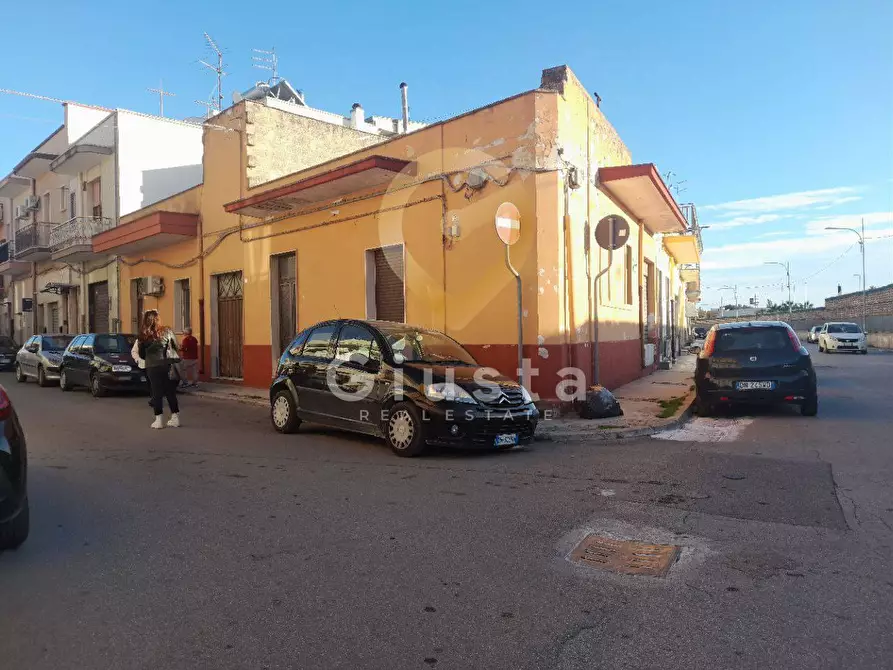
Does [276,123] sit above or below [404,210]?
above

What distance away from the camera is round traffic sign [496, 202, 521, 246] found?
10095 millimetres

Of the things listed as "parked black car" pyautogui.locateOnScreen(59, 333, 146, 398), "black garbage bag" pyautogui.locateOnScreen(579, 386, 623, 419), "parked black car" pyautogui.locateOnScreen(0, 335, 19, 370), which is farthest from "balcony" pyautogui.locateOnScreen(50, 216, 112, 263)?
"black garbage bag" pyautogui.locateOnScreen(579, 386, 623, 419)

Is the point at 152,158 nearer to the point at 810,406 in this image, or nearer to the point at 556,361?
the point at 556,361

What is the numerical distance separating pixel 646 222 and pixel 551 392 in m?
8.57

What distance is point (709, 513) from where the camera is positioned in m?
5.07

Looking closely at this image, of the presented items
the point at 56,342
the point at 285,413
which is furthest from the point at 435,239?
the point at 56,342

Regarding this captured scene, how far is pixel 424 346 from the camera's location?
27.6 ft

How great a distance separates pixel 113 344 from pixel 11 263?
65.5 ft

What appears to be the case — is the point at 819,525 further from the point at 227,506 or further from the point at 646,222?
the point at 646,222

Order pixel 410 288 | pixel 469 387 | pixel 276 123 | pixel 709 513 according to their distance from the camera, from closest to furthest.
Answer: pixel 709 513, pixel 469 387, pixel 410 288, pixel 276 123

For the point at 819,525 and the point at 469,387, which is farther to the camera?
the point at 469,387

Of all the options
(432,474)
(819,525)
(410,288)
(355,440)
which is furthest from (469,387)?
(410,288)

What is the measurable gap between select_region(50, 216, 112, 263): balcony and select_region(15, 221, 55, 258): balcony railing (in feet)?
5.26

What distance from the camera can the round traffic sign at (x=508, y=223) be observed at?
10.1 metres
